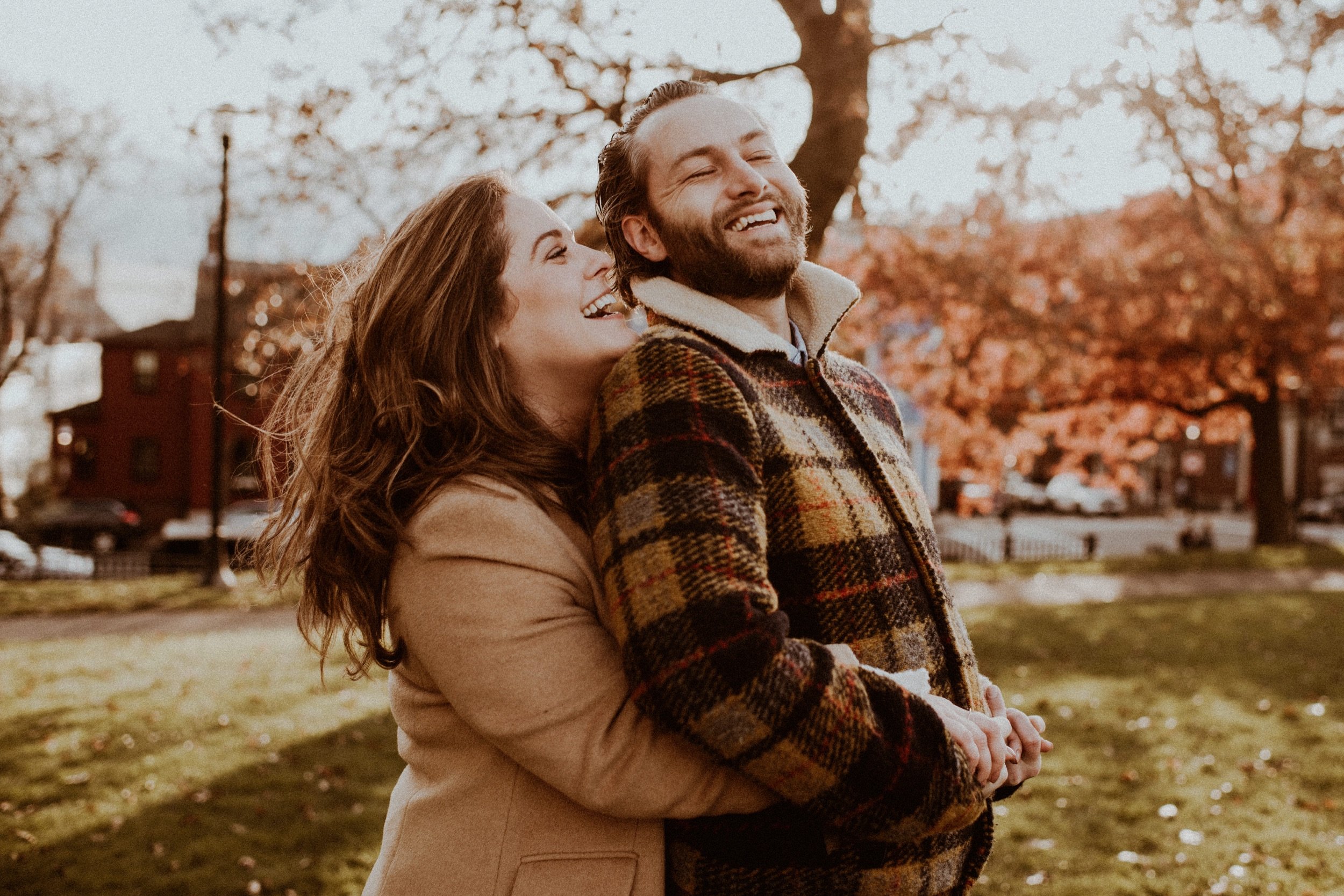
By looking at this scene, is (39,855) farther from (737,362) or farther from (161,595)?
(161,595)

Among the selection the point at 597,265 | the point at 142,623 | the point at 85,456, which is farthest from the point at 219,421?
the point at 85,456

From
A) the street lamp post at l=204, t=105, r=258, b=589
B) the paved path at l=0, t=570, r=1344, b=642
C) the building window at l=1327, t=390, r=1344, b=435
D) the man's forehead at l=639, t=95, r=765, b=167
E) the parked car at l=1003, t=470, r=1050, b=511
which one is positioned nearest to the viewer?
the man's forehead at l=639, t=95, r=765, b=167

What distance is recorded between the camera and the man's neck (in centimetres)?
237

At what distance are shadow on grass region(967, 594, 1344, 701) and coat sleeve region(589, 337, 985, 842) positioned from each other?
8.75 meters

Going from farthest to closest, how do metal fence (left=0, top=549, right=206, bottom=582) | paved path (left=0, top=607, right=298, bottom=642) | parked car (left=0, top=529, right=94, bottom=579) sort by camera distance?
parked car (left=0, top=529, right=94, bottom=579) → metal fence (left=0, top=549, right=206, bottom=582) → paved path (left=0, top=607, right=298, bottom=642)

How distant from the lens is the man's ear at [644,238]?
247 cm

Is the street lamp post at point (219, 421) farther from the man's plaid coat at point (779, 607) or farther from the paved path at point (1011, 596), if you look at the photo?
the man's plaid coat at point (779, 607)

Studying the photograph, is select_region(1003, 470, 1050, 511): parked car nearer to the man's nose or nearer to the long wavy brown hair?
the man's nose

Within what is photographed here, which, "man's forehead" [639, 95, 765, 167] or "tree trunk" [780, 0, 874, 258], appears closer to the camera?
"man's forehead" [639, 95, 765, 167]

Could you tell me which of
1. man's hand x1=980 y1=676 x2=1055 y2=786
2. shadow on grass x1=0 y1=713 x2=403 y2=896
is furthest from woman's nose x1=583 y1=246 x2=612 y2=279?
shadow on grass x1=0 y1=713 x2=403 y2=896

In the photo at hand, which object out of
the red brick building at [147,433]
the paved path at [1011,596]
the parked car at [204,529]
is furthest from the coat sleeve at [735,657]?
the red brick building at [147,433]

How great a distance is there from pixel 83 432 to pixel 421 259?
152ft

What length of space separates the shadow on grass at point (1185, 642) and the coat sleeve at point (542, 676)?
8.80 metres

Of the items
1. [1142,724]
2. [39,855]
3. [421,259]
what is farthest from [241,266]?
[421,259]
